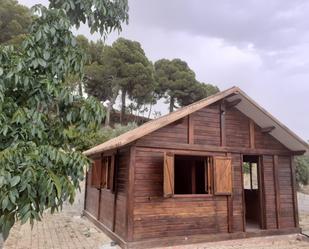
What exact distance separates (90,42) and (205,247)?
21223 mm

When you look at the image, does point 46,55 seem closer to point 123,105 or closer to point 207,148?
point 207,148

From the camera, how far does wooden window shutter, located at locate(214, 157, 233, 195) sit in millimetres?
7535

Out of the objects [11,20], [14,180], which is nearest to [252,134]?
[14,180]

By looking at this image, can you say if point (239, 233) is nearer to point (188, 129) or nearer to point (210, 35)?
point (188, 129)

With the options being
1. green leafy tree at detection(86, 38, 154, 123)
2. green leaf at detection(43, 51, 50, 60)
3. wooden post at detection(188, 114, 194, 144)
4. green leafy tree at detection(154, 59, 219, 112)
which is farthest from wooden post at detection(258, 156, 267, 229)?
green leafy tree at detection(154, 59, 219, 112)

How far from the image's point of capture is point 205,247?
7.12m

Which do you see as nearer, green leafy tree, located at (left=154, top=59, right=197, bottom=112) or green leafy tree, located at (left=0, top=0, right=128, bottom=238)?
green leafy tree, located at (left=0, top=0, right=128, bottom=238)

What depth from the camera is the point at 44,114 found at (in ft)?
11.0

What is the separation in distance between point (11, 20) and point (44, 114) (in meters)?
18.3

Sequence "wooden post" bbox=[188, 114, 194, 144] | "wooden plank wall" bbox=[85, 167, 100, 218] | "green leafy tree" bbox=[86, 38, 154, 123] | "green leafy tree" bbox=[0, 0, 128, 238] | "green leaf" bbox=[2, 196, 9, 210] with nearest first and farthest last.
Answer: "green leaf" bbox=[2, 196, 9, 210] → "green leafy tree" bbox=[0, 0, 128, 238] → "wooden post" bbox=[188, 114, 194, 144] → "wooden plank wall" bbox=[85, 167, 100, 218] → "green leafy tree" bbox=[86, 38, 154, 123]

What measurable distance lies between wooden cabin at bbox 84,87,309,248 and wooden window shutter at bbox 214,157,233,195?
0.08 ft

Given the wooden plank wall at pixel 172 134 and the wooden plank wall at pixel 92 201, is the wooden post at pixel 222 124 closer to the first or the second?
the wooden plank wall at pixel 172 134

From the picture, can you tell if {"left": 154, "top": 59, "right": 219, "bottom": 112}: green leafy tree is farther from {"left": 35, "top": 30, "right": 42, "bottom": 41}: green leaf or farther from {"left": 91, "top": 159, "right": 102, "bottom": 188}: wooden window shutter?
{"left": 35, "top": 30, "right": 42, "bottom": 41}: green leaf

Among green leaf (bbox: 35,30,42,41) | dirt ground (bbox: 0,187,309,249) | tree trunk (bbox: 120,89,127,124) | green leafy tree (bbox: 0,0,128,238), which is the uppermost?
tree trunk (bbox: 120,89,127,124)
